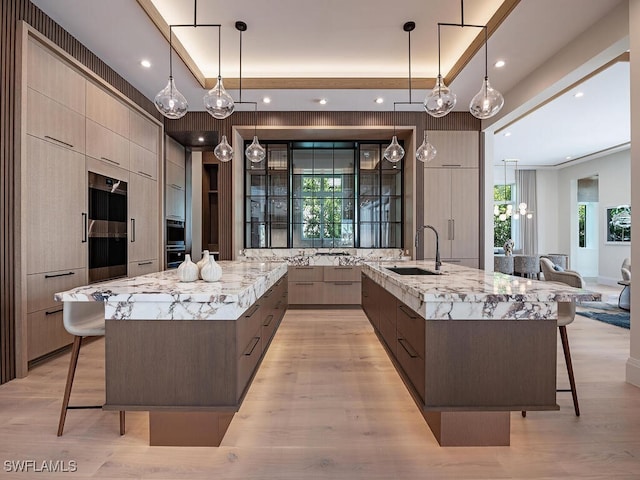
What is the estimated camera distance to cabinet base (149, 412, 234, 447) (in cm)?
184

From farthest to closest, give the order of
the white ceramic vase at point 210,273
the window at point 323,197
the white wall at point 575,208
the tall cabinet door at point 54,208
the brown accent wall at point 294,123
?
1. the white wall at point 575,208
2. the window at point 323,197
3. the brown accent wall at point 294,123
4. the tall cabinet door at point 54,208
5. the white ceramic vase at point 210,273

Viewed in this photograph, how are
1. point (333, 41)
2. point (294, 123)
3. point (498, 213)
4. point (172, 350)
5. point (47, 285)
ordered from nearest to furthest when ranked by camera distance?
point (172, 350) → point (47, 285) → point (333, 41) → point (294, 123) → point (498, 213)

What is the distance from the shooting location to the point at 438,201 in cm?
533

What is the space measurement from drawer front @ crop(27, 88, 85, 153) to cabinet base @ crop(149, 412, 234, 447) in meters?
2.49

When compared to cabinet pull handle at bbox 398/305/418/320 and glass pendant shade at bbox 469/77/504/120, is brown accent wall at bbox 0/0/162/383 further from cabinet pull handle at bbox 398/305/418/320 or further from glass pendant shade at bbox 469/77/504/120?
glass pendant shade at bbox 469/77/504/120

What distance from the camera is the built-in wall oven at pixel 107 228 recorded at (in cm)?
369

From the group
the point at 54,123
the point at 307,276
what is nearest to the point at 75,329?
the point at 54,123

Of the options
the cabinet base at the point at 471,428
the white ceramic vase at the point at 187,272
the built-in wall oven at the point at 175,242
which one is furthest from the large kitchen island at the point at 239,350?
the built-in wall oven at the point at 175,242

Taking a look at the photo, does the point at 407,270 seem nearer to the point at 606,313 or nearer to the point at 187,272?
the point at 187,272

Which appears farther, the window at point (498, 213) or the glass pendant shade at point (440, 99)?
the window at point (498, 213)

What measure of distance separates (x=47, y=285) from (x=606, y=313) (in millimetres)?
6599

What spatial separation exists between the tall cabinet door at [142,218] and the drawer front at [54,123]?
1022 millimetres

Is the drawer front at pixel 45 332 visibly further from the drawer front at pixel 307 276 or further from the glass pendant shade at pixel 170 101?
the drawer front at pixel 307 276

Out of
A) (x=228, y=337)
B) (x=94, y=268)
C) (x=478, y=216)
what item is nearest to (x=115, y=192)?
(x=94, y=268)
